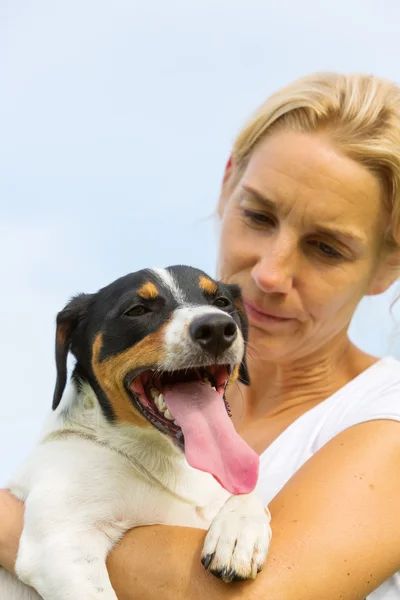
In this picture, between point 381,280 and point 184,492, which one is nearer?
point 184,492

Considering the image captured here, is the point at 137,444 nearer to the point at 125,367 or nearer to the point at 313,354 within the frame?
the point at 125,367

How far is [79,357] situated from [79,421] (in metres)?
0.27

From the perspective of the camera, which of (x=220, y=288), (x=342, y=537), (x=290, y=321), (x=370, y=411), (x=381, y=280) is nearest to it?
(x=342, y=537)

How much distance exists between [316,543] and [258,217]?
167 cm

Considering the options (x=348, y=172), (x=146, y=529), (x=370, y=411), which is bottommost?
(x=146, y=529)

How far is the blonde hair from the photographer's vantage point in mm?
3316

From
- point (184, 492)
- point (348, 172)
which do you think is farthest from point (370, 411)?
point (348, 172)

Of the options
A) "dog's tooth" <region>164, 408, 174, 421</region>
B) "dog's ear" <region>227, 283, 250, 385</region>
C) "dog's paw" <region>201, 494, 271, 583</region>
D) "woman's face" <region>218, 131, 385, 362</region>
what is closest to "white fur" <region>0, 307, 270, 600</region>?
"dog's paw" <region>201, 494, 271, 583</region>

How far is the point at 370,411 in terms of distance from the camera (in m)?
2.66

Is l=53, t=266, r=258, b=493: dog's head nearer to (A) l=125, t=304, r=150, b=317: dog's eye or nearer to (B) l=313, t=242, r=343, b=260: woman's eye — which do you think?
(A) l=125, t=304, r=150, b=317: dog's eye

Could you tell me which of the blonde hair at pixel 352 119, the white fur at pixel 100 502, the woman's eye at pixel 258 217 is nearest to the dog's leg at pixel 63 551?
the white fur at pixel 100 502

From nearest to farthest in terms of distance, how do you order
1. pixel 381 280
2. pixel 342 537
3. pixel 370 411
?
pixel 342 537, pixel 370 411, pixel 381 280

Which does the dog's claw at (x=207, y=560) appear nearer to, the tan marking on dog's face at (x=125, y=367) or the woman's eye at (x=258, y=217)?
the tan marking on dog's face at (x=125, y=367)

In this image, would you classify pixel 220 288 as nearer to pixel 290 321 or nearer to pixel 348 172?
pixel 290 321
